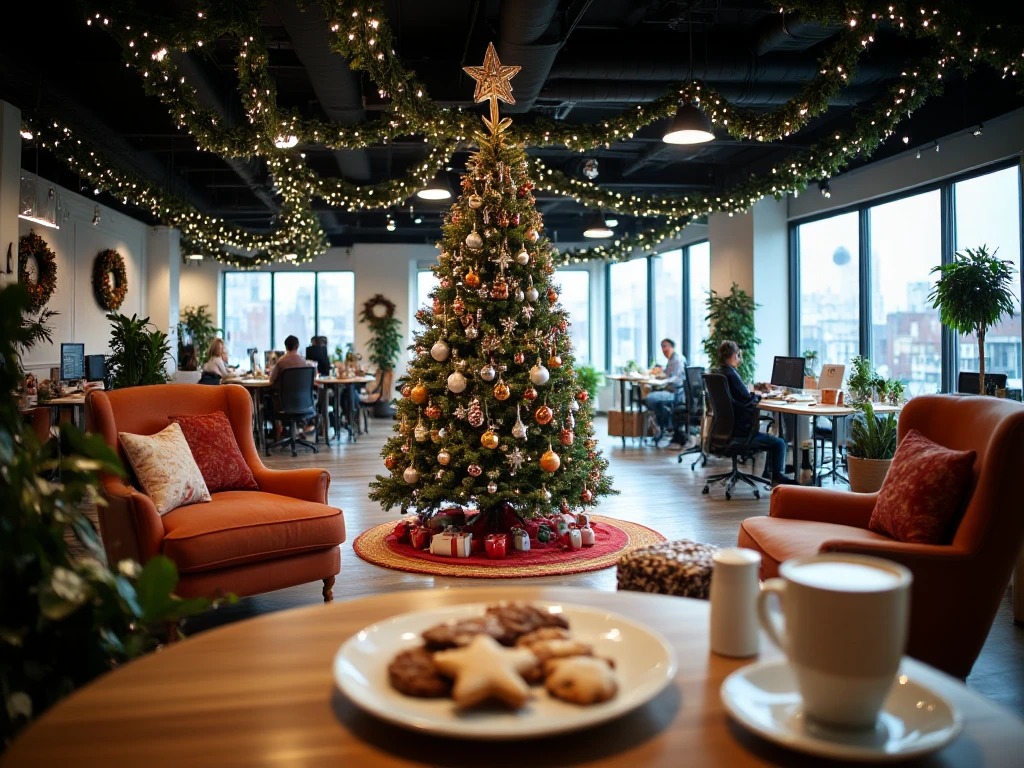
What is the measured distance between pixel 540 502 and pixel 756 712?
12.5 feet

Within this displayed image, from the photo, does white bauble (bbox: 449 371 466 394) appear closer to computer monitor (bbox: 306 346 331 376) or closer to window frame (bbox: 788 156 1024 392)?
window frame (bbox: 788 156 1024 392)

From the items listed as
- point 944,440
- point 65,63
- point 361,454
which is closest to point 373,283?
point 361,454

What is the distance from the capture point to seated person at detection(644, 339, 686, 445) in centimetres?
1038

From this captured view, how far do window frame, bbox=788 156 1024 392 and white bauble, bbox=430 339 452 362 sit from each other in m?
4.81

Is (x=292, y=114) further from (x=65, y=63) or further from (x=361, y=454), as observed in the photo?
(x=361, y=454)

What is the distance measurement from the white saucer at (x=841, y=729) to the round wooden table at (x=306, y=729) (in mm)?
20

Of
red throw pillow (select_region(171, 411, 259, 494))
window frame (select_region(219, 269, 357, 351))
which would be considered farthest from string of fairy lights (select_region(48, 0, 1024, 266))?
window frame (select_region(219, 269, 357, 351))

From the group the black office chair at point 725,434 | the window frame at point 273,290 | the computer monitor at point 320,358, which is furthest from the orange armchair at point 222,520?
the window frame at point 273,290

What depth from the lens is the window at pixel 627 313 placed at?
14.9m

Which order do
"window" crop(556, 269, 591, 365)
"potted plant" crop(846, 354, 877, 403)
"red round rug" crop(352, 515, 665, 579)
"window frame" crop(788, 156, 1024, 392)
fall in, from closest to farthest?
"red round rug" crop(352, 515, 665, 579)
"potted plant" crop(846, 354, 877, 403)
"window frame" crop(788, 156, 1024, 392)
"window" crop(556, 269, 591, 365)

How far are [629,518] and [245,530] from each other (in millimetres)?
3305

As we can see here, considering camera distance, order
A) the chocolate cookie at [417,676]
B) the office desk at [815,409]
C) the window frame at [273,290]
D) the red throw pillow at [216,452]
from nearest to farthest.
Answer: the chocolate cookie at [417,676] < the red throw pillow at [216,452] < the office desk at [815,409] < the window frame at [273,290]

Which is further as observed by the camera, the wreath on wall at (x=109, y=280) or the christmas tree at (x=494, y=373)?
the wreath on wall at (x=109, y=280)

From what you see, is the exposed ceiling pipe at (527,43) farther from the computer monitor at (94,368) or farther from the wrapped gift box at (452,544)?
the computer monitor at (94,368)
